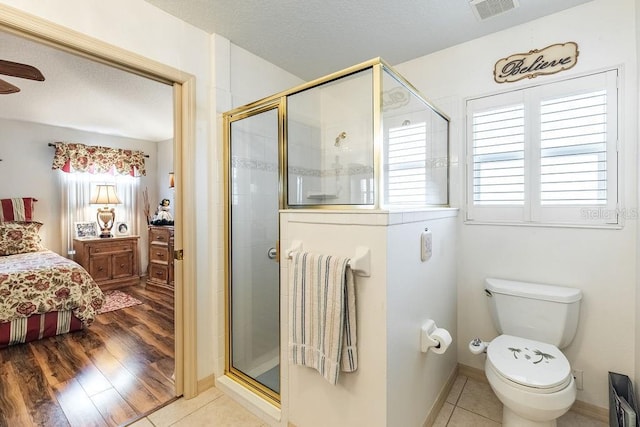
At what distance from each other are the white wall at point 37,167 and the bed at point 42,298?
3.00 ft

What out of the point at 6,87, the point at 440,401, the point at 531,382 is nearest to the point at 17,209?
the point at 6,87

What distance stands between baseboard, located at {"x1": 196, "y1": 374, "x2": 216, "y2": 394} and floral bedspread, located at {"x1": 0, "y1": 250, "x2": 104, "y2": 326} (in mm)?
1738

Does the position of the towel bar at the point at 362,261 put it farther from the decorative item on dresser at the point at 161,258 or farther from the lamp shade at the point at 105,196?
the lamp shade at the point at 105,196

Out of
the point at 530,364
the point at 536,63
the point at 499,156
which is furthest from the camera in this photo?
the point at 499,156

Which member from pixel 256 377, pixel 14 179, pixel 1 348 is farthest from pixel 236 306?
pixel 14 179

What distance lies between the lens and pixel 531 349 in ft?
5.11

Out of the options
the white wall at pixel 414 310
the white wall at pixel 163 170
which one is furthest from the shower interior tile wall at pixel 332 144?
the white wall at pixel 163 170

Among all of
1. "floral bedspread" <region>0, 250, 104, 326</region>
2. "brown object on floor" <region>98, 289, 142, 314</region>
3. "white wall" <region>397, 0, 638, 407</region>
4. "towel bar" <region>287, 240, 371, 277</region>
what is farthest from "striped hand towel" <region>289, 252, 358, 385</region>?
"brown object on floor" <region>98, 289, 142, 314</region>

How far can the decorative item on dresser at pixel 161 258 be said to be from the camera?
4.17 meters

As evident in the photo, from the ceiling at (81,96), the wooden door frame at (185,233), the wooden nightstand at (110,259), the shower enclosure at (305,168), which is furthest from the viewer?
the wooden nightstand at (110,259)

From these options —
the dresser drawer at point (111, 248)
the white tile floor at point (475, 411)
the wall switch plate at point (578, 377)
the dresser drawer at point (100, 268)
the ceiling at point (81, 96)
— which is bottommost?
the white tile floor at point (475, 411)

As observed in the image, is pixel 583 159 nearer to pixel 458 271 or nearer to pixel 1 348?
pixel 458 271

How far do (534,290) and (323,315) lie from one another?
1301 millimetres

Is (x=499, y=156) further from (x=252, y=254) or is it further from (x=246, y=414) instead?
(x=246, y=414)
